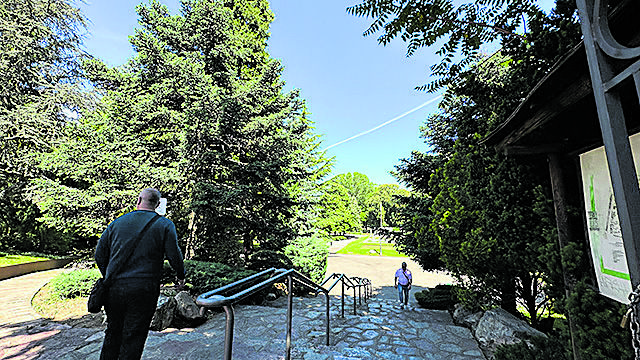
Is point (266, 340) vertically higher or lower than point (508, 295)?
lower

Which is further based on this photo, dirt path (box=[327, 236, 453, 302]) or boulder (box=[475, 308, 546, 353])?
dirt path (box=[327, 236, 453, 302])

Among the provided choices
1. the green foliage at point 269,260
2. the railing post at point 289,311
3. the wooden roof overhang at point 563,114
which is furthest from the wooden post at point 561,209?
the green foliage at point 269,260

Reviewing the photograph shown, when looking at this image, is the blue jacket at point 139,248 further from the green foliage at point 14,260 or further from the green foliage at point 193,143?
the green foliage at point 14,260

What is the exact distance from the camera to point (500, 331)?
380cm

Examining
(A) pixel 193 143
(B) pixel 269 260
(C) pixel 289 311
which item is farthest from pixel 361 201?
(C) pixel 289 311

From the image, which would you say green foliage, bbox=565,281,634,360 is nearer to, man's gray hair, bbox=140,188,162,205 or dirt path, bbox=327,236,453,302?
man's gray hair, bbox=140,188,162,205

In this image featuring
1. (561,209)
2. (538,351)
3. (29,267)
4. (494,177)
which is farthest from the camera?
(29,267)

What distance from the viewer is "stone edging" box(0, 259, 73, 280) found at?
25.8 feet

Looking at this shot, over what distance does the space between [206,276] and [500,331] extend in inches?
214

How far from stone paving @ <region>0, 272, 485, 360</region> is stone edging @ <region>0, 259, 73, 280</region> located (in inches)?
221

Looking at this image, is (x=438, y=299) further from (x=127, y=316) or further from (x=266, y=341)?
(x=127, y=316)

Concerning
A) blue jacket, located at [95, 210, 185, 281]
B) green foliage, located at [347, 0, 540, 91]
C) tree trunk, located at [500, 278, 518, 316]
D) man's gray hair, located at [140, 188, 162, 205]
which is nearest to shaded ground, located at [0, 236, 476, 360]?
tree trunk, located at [500, 278, 518, 316]

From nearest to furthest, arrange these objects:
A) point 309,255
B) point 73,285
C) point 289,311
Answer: point 289,311 < point 73,285 < point 309,255

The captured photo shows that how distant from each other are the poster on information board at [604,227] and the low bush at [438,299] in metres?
6.50
